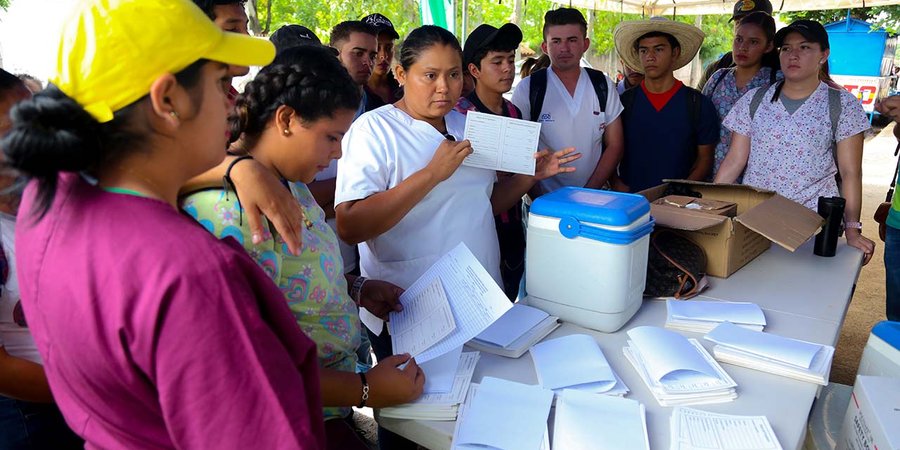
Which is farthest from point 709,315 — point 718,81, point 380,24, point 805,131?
point 380,24

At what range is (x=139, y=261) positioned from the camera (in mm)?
646

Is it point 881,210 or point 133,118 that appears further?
point 881,210

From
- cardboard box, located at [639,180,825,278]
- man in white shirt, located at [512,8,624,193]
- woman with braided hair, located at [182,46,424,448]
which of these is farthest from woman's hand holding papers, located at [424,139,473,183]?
man in white shirt, located at [512,8,624,193]

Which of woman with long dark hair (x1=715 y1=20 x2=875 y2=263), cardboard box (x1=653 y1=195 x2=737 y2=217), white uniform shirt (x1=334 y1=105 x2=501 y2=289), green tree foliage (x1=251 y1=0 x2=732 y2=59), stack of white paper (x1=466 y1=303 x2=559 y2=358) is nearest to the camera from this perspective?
stack of white paper (x1=466 y1=303 x2=559 y2=358)

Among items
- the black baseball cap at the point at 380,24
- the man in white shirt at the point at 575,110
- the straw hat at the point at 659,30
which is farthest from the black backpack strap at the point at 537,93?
the black baseball cap at the point at 380,24

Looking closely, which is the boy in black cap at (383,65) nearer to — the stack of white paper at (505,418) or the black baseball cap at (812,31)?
the black baseball cap at (812,31)

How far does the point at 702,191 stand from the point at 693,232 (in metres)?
0.52

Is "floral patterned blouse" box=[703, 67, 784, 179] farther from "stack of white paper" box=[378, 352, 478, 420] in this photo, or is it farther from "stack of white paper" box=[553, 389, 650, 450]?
"stack of white paper" box=[378, 352, 478, 420]

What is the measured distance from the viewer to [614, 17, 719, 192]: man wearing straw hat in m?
2.99

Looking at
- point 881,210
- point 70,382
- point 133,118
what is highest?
point 133,118

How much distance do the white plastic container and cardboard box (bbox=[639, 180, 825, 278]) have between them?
Answer: 366mm

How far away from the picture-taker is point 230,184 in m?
1.08

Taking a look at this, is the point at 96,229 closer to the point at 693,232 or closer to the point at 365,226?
the point at 365,226

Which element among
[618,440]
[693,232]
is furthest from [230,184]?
[693,232]
